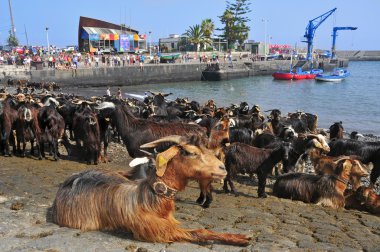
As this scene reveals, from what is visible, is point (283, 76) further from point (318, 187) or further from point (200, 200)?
point (200, 200)

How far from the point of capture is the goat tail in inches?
178

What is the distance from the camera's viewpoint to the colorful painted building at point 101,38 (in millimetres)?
62906

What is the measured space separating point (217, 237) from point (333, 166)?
18.8ft

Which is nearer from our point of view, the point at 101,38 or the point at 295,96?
the point at 295,96

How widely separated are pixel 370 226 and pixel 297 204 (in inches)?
70.4

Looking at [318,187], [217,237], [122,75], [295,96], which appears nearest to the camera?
[217,237]

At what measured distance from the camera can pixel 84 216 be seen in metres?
4.88

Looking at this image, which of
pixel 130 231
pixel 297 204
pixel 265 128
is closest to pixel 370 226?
pixel 297 204

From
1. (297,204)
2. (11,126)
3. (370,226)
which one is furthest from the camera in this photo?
(11,126)

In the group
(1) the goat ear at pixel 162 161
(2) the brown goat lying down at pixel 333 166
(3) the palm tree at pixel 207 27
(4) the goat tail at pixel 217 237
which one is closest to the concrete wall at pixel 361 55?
(3) the palm tree at pixel 207 27

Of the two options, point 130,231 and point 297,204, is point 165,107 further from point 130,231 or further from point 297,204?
point 130,231

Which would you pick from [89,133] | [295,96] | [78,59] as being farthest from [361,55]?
[89,133]

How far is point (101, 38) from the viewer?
207ft

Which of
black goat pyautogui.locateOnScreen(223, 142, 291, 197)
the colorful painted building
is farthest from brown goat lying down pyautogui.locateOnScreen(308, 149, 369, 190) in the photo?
the colorful painted building
